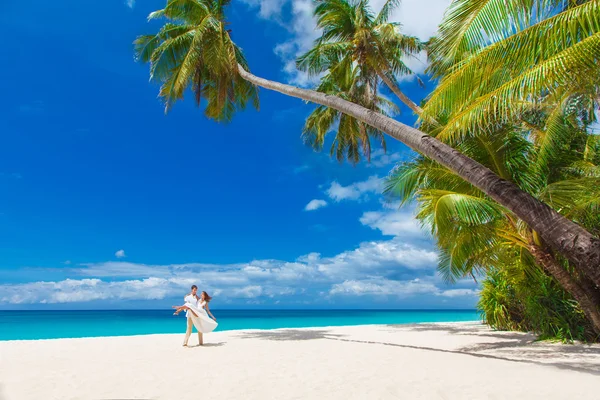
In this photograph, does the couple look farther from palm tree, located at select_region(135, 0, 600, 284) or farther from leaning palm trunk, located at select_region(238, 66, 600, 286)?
leaning palm trunk, located at select_region(238, 66, 600, 286)

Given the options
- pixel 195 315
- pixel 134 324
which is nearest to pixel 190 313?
pixel 195 315

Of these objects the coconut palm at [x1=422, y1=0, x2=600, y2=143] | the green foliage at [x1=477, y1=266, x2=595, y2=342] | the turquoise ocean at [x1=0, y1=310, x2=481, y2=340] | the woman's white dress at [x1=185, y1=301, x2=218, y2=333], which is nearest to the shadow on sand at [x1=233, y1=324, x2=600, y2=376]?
the green foliage at [x1=477, y1=266, x2=595, y2=342]

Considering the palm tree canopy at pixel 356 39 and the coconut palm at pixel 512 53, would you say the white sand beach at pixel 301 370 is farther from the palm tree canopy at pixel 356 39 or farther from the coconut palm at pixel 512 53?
the palm tree canopy at pixel 356 39

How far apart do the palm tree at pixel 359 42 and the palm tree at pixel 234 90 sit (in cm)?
258

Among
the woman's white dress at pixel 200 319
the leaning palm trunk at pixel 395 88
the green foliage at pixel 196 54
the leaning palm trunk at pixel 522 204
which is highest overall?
the green foliage at pixel 196 54

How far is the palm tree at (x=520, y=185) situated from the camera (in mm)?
8023

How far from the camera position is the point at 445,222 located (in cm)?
838

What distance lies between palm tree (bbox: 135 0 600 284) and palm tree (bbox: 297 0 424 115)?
2576 mm

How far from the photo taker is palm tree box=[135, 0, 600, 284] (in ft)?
15.7

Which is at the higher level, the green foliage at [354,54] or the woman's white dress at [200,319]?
the green foliage at [354,54]

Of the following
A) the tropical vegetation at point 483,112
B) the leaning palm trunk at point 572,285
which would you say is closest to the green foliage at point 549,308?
the tropical vegetation at point 483,112

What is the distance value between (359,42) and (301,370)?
8954 mm

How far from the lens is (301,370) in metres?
6.60

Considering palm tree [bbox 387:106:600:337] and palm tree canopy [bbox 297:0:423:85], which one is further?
palm tree canopy [bbox 297:0:423:85]
